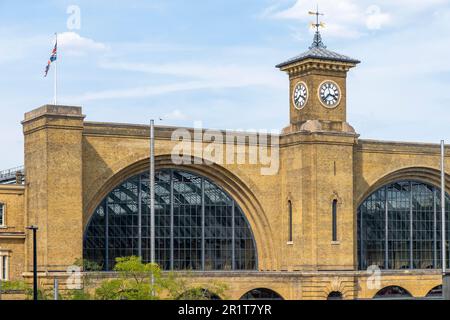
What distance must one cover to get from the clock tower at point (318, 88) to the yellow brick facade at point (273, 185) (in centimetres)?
10

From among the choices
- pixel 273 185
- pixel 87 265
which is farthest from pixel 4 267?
pixel 273 185

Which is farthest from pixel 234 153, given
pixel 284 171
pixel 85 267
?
pixel 85 267

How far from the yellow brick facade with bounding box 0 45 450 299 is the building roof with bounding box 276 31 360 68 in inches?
17.6

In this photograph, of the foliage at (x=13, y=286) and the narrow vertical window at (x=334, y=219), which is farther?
the narrow vertical window at (x=334, y=219)

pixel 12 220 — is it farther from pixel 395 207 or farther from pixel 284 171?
pixel 395 207

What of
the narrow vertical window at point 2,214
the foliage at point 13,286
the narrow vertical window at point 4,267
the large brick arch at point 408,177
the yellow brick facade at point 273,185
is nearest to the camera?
the foliage at point 13,286

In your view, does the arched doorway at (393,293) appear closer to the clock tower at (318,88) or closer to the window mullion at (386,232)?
the window mullion at (386,232)

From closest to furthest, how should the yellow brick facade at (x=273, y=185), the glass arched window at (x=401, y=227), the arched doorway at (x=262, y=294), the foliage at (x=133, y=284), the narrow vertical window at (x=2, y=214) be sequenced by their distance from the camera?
1. the foliage at (x=133, y=284)
2. the yellow brick facade at (x=273, y=185)
3. the narrow vertical window at (x=2, y=214)
4. the arched doorway at (x=262, y=294)
5. the glass arched window at (x=401, y=227)

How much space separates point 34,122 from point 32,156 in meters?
1.97

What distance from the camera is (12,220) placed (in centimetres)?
5462

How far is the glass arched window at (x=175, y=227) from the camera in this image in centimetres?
5697

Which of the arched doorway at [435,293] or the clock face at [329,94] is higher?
the clock face at [329,94]

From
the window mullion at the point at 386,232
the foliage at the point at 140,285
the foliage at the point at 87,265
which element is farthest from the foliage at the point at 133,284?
the window mullion at the point at 386,232

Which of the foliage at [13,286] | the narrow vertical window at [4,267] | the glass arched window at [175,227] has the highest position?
the glass arched window at [175,227]
